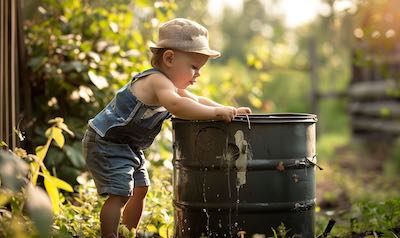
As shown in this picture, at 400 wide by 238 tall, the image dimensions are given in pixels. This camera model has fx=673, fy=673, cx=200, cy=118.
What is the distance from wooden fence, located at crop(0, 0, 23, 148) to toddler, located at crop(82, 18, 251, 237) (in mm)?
957

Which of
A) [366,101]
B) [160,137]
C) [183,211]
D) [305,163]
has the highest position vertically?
[366,101]

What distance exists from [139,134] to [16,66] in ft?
5.52

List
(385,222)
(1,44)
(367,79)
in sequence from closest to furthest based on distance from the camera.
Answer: (385,222)
(1,44)
(367,79)

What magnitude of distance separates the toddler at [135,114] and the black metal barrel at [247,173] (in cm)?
14

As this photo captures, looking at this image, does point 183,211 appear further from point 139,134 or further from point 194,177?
point 139,134

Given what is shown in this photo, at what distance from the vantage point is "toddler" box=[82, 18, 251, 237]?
3.13 meters

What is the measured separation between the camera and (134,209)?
11.3 ft

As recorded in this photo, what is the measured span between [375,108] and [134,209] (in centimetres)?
843

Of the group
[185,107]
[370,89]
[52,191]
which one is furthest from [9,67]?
[370,89]

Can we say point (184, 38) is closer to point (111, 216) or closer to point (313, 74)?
point (111, 216)

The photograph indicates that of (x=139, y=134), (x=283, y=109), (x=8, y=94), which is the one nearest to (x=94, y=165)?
(x=139, y=134)

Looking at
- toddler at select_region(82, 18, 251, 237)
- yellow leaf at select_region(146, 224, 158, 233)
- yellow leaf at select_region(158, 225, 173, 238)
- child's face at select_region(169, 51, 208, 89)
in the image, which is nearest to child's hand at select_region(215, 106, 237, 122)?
toddler at select_region(82, 18, 251, 237)

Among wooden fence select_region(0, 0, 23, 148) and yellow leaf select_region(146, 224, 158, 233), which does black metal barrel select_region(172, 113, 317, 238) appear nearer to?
yellow leaf select_region(146, 224, 158, 233)

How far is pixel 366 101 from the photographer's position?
39.3 ft
